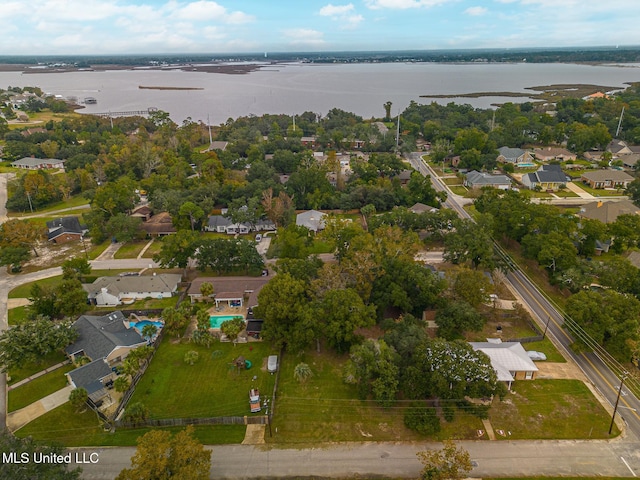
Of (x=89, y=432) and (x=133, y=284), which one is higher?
(x=133, y=284)

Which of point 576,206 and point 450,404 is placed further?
point 576,206

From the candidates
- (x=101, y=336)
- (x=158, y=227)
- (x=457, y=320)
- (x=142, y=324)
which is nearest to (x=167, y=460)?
(x=101, y=336)

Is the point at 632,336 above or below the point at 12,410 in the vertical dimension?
above

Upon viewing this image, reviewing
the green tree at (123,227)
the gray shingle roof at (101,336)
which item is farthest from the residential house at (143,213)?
the gray shingle roof at (101,336)

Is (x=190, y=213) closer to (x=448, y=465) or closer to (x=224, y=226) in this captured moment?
(x=224, y=226)

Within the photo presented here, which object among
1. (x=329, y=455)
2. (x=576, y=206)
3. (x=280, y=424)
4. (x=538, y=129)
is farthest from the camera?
(x=538, y=129)

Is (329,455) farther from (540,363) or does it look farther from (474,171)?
(474,171)

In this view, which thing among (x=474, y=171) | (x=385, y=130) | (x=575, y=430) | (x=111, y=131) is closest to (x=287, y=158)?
(x=474, y=171)

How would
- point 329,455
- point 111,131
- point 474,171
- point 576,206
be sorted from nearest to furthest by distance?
point 329,455, point 576,206, point 474,171, point 111,131
